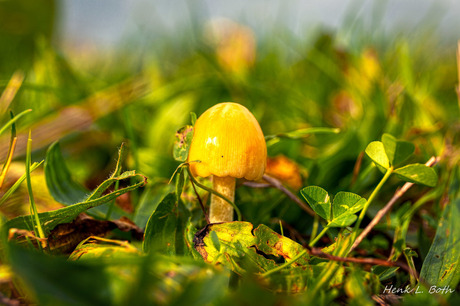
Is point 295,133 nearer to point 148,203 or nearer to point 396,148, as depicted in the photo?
point 396,148

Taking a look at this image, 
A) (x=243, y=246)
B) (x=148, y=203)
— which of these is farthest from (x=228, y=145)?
(x=148, y=203)

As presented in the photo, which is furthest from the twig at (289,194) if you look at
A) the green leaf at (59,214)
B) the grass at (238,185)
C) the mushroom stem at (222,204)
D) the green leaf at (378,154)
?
the green leaf at (59,214)

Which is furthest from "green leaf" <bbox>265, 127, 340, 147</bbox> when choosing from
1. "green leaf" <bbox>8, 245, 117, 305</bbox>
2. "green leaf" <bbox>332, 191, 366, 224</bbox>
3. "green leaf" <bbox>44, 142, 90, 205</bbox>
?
"green leaf" <bbox>8, 245, 117, 305</bbox>

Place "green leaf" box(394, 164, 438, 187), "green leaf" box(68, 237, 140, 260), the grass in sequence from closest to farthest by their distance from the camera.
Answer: the grass < "green leaf" box(68, 237, 140, 260) < "green leaf" box(394, 164, 438, 187)

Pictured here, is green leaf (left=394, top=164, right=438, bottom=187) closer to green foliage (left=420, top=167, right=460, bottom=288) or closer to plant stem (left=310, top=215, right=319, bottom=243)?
green foliage (left=420, top=167, right=460, bottom=288)

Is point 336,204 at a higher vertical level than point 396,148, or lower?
lower
